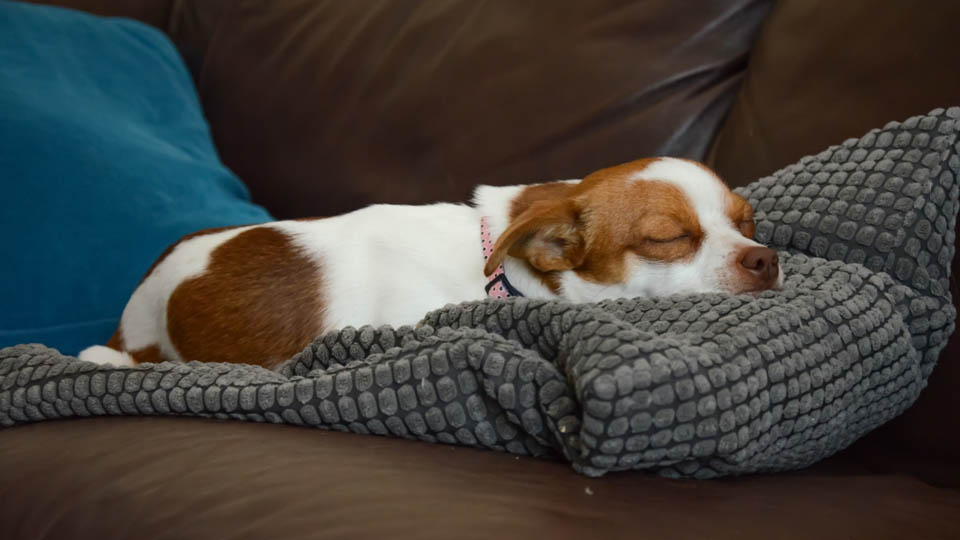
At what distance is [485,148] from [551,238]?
0.45 metres

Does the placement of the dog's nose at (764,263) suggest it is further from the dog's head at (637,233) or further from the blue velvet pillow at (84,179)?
the blue velvet pillow at (84,179)

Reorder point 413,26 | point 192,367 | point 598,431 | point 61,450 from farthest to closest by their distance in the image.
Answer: point 413,26, point 192,367, point 61,450, point 598,431

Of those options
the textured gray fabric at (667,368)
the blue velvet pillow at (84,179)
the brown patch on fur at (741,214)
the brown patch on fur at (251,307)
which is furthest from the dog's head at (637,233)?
the blue velvet pillow at (84,179)

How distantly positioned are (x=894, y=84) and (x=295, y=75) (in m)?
1.38

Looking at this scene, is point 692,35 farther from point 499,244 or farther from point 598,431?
point 598,431

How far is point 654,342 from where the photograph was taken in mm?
870

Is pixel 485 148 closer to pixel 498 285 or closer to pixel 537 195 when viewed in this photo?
pixel 537 195

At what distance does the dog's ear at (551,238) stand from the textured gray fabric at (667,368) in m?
0.35

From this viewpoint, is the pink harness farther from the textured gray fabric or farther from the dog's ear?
the textured gray fabric

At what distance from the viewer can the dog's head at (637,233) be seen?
141 centimetres

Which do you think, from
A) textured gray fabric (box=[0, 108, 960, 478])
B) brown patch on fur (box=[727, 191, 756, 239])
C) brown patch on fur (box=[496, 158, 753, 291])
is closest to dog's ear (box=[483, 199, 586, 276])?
brown patch on fur (box=[496, 158, 753, 291])

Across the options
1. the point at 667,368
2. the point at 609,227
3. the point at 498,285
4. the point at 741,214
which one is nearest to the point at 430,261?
the point at 498,285

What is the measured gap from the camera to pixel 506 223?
5.10ft

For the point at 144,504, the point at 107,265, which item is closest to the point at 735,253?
the point at 144,504
